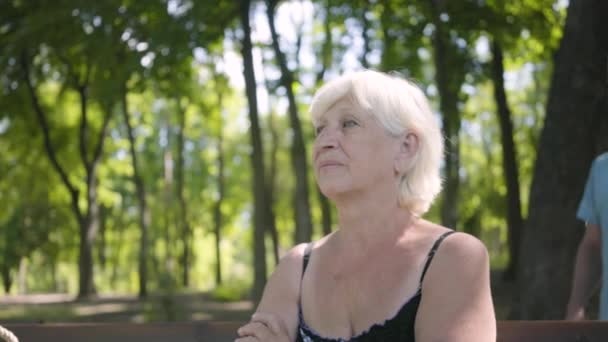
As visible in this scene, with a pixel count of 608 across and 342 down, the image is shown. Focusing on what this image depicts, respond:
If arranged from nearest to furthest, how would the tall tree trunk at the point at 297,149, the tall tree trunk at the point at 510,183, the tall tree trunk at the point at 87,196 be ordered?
the tall tree trunk at the point at 297,149 → the tall tree trunk at the point at 510,183 → the tall tree trunk at the point at 87,196

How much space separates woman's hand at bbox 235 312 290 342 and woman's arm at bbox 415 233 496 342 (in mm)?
409

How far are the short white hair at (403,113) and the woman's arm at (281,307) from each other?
0.36 meters

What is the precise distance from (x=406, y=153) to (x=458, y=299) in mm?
413

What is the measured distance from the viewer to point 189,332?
2938 mm

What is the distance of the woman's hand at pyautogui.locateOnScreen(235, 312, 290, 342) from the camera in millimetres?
2438

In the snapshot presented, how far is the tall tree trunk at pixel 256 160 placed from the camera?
15.7m

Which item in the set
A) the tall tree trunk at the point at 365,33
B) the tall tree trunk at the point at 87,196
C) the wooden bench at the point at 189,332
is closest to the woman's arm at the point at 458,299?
the wooden bench at the point at 189,332

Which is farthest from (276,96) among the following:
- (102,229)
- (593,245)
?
(102,229)

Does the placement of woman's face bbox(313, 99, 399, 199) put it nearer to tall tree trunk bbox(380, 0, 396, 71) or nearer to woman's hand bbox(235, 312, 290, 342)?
woman's hand bbox(235, 312, 290, 342)

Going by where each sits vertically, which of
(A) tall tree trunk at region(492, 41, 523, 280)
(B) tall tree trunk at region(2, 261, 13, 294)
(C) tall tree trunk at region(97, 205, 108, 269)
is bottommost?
(B) tall tree trunk at region(2, 261, 13, 294)

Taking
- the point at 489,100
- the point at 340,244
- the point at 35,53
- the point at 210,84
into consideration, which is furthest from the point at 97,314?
the point at 489,100

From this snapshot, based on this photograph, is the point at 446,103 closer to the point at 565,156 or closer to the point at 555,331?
the point at 565,156

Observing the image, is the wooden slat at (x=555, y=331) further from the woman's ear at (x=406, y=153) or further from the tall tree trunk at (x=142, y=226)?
the tall tree trunk at (x=142, y=226)

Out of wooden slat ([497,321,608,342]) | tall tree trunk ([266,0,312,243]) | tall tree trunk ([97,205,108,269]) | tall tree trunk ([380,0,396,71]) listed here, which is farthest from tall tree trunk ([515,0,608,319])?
tall tree trunk ([97,205,108,269])
